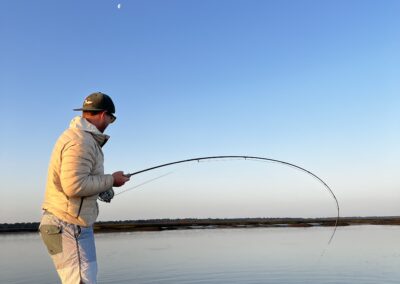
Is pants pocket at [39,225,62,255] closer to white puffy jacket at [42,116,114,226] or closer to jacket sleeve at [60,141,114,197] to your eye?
white puffy jacket at [42,116,114,226]

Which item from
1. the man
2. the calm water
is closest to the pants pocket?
the man

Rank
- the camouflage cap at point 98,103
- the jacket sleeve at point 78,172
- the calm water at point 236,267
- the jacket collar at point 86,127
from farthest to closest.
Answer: the calm water at point 236,267 < the camouflage cap at point 98,103 < the jacket collar at point 86,127 < the jacket sleeve at point 78,172

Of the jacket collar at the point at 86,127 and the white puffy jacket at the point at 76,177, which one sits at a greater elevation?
the jacket collar at the point at 86,127

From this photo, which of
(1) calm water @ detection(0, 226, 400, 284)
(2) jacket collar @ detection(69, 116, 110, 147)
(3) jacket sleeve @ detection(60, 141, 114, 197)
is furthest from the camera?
(1) calm water @ detection(0, 226, 400, 284)

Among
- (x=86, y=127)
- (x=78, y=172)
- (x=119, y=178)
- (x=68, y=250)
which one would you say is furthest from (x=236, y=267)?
(x=78, y=172)

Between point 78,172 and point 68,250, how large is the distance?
626 mm

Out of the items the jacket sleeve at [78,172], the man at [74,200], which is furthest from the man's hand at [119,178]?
the jacket sleeve at [78,172]

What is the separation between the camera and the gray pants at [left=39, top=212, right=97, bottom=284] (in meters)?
3.83

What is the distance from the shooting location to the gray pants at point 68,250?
12.6 ft

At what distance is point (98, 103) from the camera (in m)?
4.09

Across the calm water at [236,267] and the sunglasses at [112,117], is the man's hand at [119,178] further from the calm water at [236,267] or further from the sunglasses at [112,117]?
the calm water at [236,267]

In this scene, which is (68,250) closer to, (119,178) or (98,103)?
(119,178)

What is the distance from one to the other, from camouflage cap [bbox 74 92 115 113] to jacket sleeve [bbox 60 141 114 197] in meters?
0.37

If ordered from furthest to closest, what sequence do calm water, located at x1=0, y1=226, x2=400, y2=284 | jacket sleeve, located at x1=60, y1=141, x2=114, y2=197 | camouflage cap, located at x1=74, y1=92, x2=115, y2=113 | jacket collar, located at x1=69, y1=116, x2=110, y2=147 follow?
calm water, located at x1=0, y1=226, x2=400, y2=284, camouflage cap, located at x1=74, y1=92, x2=115, y2=113, jacket collar, located at x1=69, y1=116, x2=110, y2=147, jacket sleeve, located at x1=60, y1=141, x2=114, y2=197
